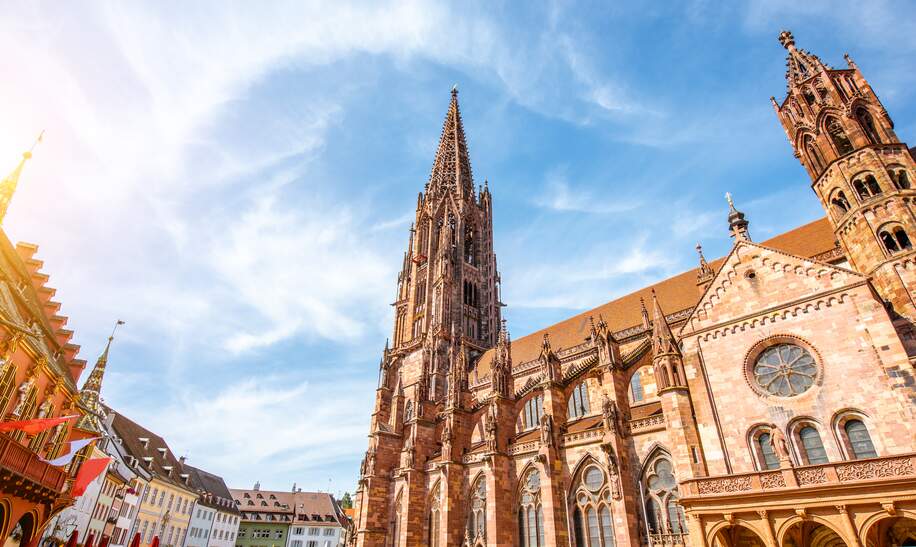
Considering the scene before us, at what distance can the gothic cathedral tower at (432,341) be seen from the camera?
1198 inches

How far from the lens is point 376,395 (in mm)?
39250

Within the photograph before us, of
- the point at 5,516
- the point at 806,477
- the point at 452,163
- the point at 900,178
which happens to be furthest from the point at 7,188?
the point at 452,163

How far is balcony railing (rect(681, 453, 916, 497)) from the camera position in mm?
11945

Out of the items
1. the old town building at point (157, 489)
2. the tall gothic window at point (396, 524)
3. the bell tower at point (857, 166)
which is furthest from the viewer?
the old town building at point (157, 489)

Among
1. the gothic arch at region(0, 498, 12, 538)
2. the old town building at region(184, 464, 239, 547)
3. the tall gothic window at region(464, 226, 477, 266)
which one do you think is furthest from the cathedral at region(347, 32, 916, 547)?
the old town building at region(184, 464, 239, 547)

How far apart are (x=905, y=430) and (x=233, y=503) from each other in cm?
6068

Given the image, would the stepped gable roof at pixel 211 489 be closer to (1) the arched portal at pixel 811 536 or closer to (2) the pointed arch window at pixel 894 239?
(1) the arched portal at pixel 811 536

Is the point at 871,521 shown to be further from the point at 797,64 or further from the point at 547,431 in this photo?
the point at 797,64

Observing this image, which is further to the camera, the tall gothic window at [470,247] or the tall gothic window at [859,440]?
the tall gothic window at [470,247]

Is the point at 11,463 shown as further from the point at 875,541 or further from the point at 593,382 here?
the point at 593,382

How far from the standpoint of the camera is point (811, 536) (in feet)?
44.6

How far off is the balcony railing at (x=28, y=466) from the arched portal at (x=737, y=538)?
18.7 metres

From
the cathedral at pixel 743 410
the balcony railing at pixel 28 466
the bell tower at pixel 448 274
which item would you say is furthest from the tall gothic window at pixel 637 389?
the balcony railing at pixel 28 466

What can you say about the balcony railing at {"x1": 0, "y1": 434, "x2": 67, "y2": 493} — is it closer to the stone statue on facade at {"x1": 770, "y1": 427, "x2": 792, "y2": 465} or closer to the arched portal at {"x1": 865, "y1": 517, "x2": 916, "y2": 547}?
the stone statue on facade at {"x1": 770, "y1": 427, "x2": 792, "y2": 465}
